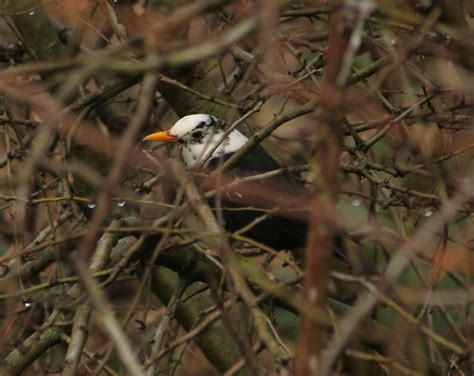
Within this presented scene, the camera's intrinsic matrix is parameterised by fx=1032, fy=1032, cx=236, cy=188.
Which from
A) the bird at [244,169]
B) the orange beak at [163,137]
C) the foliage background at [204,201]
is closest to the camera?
the foliage background at [204,201]

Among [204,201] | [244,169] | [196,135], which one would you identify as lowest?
[244,169]

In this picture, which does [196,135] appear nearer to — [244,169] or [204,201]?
[244,169]

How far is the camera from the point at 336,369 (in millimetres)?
2852

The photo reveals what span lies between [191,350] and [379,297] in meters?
3.06

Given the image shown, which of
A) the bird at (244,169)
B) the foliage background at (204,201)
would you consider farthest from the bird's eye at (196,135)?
the foliage background at (204,201)

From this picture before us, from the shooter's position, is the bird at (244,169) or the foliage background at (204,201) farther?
the bird at (244,169)

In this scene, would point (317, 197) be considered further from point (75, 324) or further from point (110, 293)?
point (110, 293)

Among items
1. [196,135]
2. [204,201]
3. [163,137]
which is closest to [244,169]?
[196,135]

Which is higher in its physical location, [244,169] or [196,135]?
[196,135]

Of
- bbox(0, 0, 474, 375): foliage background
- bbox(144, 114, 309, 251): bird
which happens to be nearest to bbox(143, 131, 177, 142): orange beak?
bbox(144, 114, 309, 251): bird

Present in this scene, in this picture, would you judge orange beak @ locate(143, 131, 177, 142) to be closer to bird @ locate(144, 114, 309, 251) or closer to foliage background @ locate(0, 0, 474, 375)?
bird @ locate(144, 114, 309, 251)

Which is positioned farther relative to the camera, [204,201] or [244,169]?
[244,169]

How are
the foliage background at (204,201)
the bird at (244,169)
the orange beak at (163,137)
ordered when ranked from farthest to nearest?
1. the orange beak at (163,137)
2. the bird at (244,169)
3. the foliage background at (204,201)

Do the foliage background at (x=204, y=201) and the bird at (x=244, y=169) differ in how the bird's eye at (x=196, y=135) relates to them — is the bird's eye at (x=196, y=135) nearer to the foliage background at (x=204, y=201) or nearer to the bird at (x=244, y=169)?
the bird at (x=244, y=169)
